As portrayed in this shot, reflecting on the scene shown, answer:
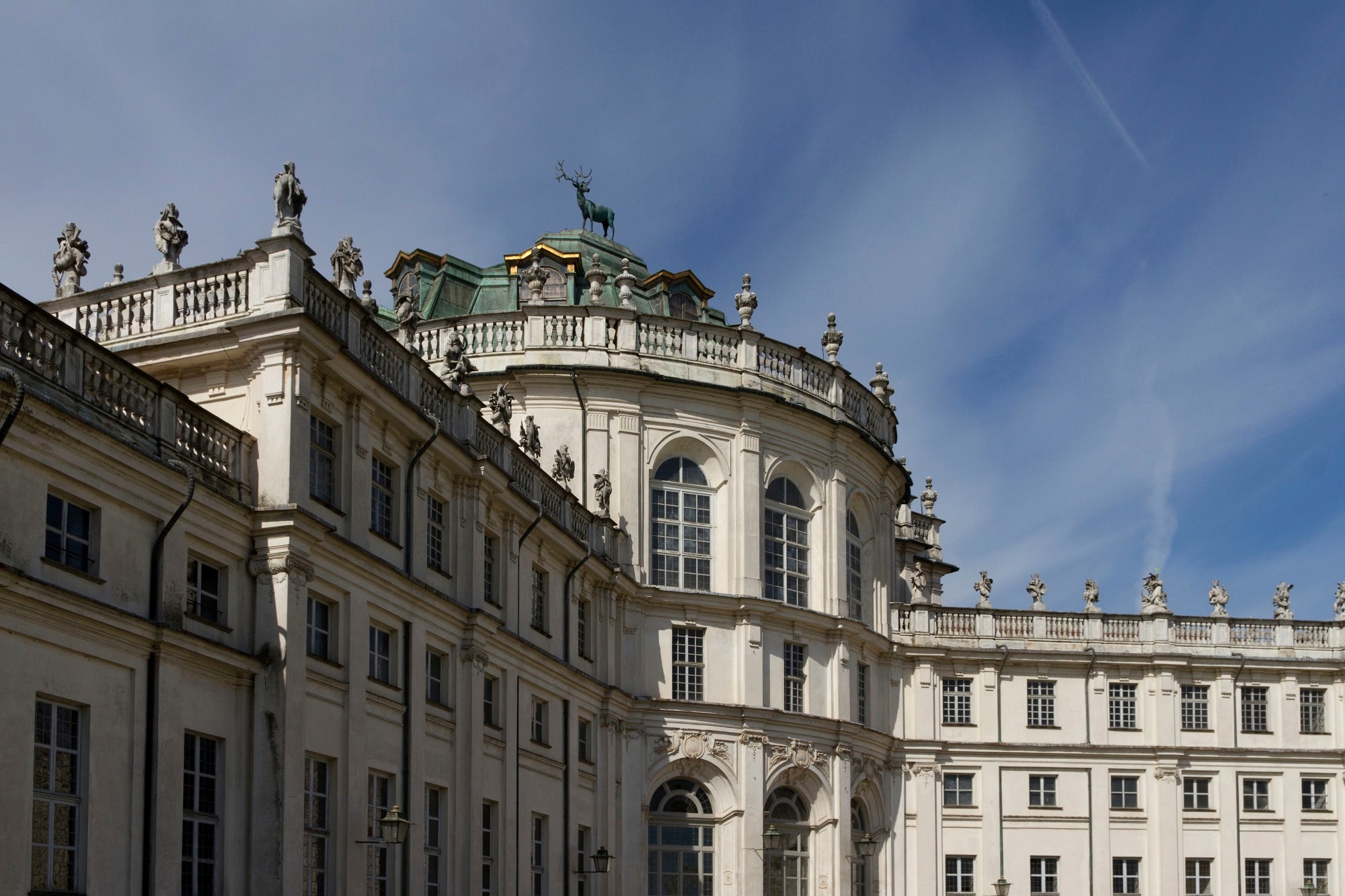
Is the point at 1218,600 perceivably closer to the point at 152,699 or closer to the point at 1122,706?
the point at 1122,706

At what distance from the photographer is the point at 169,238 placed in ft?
94.5

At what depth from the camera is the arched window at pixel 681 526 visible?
47.7 metres

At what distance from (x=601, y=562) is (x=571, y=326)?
7.50m

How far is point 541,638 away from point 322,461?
37.1ft

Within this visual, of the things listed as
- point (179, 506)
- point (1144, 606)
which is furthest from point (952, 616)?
point (179, 506)

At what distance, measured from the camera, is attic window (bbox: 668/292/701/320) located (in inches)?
2137

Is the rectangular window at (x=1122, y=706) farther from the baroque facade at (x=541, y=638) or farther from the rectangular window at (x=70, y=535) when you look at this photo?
the rectangular window at (x=70, y=535)

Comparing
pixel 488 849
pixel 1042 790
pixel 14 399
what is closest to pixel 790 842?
pixel 1042 790

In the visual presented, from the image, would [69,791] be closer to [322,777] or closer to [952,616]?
[322,777]

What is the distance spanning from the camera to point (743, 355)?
4903 centimetres

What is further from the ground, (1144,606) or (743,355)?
(743,355)

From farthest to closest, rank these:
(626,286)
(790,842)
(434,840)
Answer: (790,842) → (626,286) → (434,840)

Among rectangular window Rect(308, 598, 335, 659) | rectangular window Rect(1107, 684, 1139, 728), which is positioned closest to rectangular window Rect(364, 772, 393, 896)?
rectangular window Rect(308, 598, 335, 659)

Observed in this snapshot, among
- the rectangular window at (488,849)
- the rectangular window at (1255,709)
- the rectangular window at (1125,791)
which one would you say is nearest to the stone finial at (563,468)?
the rectangular window at (488,849)
